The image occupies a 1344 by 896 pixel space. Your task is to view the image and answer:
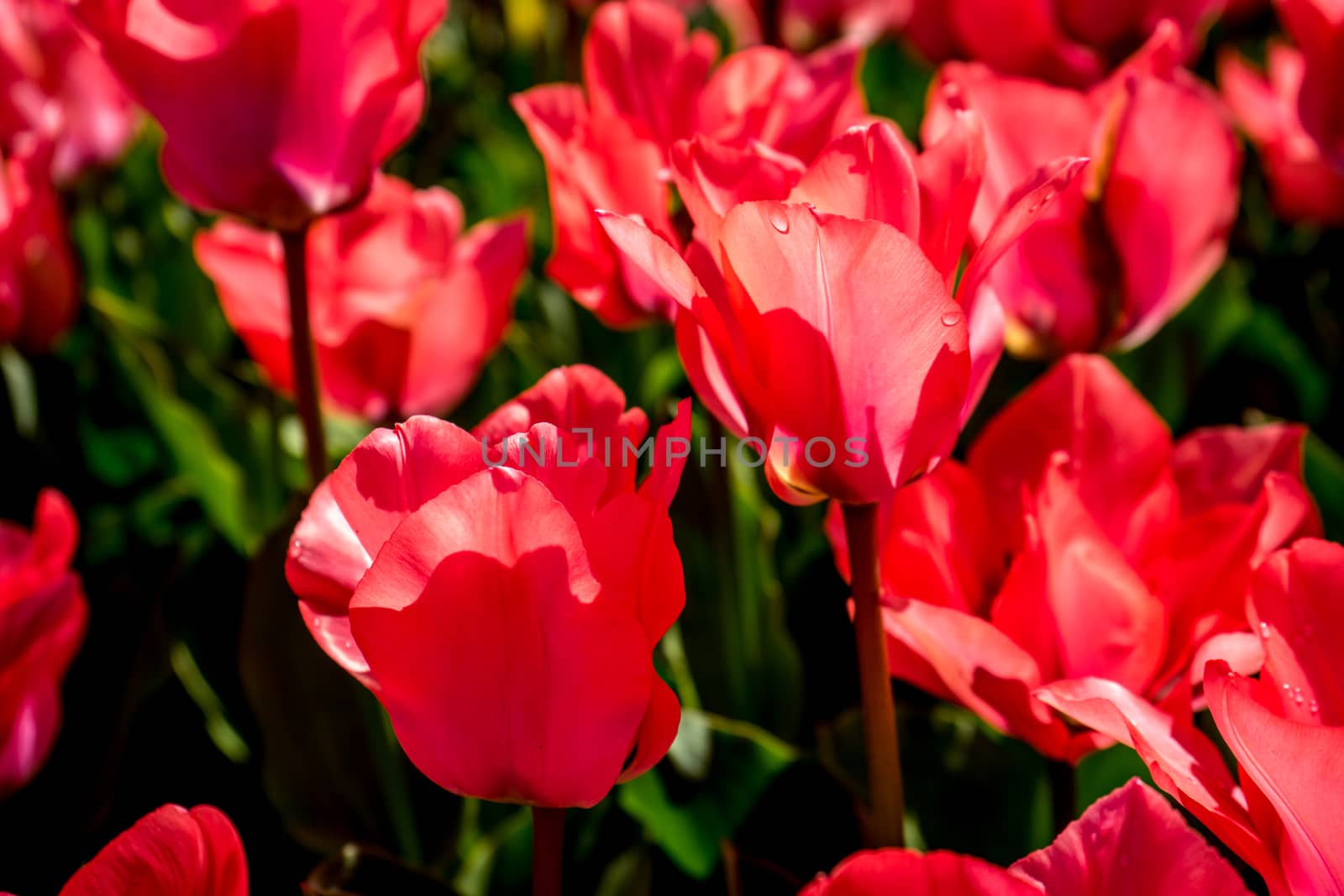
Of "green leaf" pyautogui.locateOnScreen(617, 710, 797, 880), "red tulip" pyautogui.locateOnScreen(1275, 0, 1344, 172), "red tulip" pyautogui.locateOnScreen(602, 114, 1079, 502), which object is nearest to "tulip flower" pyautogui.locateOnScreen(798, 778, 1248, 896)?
"red tulip" pyautogui.locateOnScreen(602, 114, 1079, 502)

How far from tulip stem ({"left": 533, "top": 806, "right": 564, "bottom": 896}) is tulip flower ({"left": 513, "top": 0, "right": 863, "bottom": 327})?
247mm

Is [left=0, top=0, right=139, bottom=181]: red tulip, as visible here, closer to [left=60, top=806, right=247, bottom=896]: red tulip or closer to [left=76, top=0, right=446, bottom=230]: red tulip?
[left=76, top=0, right=446, bottom=230]: red tulip

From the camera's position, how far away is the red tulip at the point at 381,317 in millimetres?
659

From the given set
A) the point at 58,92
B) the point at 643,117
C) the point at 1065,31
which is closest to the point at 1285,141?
the point at 1065,31

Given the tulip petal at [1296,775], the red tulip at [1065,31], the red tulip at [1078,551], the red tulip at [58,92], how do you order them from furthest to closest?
the red tulip at [58,92] < the red tulip at [1065,31] < the red tulip at [1078,551] < the tulip petal at [1296,775]

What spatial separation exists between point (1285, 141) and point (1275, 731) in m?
0.67

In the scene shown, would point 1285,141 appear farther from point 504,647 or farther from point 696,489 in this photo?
point 504,647

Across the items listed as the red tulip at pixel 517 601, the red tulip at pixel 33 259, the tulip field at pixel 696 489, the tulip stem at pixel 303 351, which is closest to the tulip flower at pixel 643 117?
the tulip field at pixel 696 489

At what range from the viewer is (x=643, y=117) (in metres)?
0.61

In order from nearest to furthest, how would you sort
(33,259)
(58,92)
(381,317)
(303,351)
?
1. (303,351)
2. (381,317)
3. (33,259)
4. (58,92)

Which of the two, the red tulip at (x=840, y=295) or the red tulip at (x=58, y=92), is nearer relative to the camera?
the red tulip at (x=840, y=295)

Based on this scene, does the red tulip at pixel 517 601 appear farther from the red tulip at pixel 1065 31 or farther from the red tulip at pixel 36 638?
the red tulip at pixel 1065 31

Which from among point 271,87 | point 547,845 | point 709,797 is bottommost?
point 709,797

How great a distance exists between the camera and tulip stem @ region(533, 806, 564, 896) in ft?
1.20
